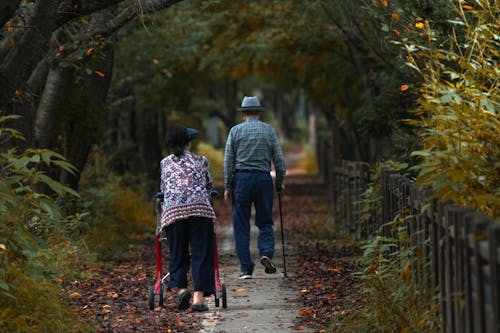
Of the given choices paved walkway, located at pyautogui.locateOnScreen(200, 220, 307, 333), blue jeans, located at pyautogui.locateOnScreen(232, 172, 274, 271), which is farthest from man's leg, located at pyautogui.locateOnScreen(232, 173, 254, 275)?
paved walkway, located at pyautogui.locateOnScreen(200, 220, 307, 333)

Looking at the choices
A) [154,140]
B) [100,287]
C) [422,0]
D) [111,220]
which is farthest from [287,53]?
[100,287]

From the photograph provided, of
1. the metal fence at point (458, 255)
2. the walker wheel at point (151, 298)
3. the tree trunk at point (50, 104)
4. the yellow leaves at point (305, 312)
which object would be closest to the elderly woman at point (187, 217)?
the walker wheel at point (151, 298)

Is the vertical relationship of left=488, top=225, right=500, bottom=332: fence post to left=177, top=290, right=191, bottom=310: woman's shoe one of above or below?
above

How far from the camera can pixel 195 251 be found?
9250 mm

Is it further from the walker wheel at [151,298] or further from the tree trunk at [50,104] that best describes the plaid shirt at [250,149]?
the tree trunk at [50,104]

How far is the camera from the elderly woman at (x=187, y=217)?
9086mm

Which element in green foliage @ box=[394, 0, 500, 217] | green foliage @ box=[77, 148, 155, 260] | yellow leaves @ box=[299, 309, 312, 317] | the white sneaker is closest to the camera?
green foliage @ box=[394, 0, 500, 217]

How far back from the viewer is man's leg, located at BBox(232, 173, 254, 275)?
36.6ft

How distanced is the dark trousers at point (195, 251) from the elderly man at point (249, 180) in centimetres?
185

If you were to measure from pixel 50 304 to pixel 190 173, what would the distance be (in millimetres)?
2244

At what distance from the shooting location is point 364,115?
50.7 ft

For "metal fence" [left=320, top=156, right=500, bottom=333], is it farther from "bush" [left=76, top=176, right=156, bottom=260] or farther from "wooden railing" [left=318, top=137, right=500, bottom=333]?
"bush" [left=76, top=176, right=156, bottom=260]

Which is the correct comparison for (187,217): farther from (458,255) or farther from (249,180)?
(458,255)

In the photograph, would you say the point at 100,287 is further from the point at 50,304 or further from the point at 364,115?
the point at 364,115
